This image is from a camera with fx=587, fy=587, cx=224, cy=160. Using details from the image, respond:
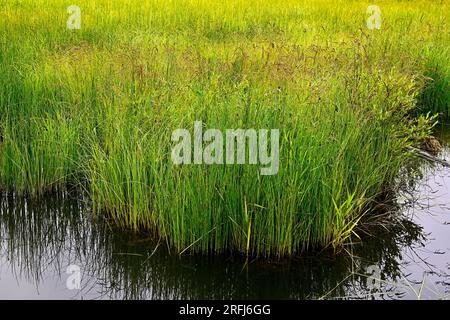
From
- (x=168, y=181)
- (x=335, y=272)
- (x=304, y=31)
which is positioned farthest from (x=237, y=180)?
(x=304, y=31)

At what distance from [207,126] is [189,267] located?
108 centimetres

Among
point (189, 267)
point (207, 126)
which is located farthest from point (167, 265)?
point (207, 126)

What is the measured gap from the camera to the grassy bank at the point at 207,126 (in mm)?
4160

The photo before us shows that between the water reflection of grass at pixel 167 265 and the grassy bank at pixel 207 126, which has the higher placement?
the grassy bank at pixel 207 126

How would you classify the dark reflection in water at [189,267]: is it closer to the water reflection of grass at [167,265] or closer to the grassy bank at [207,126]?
the water reflection of grass at [167,265]

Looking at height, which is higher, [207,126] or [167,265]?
[207,126]

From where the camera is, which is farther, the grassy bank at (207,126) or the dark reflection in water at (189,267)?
the grassy bank at (207,126)

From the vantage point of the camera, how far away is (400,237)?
182 inches

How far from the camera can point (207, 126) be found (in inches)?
175

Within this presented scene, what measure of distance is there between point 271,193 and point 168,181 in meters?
0.76

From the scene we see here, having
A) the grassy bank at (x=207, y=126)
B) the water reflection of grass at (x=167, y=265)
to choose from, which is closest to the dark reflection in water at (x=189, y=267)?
the water reflection of grass at (x=167, y=265)

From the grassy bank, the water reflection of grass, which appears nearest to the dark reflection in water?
the water reflection of grass

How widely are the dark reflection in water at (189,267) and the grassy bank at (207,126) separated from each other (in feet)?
0.57

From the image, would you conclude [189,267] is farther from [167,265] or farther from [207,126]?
[207,126]
